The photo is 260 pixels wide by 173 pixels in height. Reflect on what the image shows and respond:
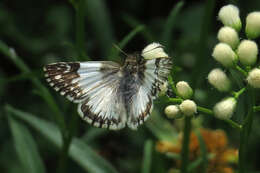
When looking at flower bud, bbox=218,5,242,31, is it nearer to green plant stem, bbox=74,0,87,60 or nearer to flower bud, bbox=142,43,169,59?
flower bud, bbox=142,43,169,59

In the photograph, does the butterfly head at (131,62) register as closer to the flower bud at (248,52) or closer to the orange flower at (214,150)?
the flower bud at (248,52)

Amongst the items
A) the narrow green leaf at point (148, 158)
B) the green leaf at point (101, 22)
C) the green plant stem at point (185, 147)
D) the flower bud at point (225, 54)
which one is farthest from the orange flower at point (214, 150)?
the green leaf at point (101, 22)

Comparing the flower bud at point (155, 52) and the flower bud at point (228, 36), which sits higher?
the flower bud at point (228, 36)

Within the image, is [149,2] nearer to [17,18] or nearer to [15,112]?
[17,18]

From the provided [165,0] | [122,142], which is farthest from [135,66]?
[165,0]

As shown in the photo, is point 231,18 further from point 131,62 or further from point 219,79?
point 131,62

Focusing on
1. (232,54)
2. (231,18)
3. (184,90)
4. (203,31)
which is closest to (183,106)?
(184,90)
